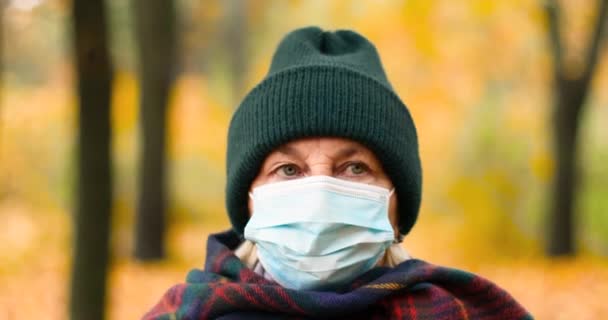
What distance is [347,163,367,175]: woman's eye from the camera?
2363 mm

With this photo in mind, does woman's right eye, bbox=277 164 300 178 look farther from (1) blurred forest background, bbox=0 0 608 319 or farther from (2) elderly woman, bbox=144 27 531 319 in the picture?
(1) blurred forest background, bbox=0 0 608 319

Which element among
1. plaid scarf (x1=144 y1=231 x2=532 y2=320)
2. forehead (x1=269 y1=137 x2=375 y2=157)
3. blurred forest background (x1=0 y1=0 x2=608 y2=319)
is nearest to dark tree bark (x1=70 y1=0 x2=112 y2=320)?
blurred forest background (x1=0 y1=0 x2=608 y2=319)

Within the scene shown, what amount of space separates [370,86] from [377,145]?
0.71 ft

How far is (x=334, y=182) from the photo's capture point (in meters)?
2.32

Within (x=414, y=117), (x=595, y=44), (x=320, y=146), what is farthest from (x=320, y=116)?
(x=595, y=44)

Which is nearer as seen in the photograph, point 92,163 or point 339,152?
point 339,152

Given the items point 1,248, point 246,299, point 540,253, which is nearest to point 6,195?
point 1,248

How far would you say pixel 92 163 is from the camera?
4.95m

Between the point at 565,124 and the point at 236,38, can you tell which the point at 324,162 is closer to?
the point at 565,124

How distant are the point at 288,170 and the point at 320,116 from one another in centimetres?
21

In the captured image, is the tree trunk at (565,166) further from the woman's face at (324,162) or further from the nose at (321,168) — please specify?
the nose at (321,168)

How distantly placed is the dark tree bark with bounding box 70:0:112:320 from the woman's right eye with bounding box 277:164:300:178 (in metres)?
2.75

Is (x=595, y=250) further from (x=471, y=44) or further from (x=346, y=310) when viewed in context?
(x=346, y=310)

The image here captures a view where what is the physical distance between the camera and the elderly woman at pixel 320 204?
230cm
